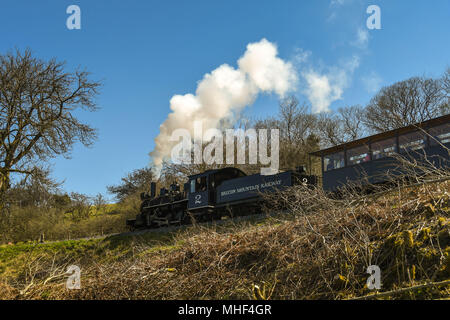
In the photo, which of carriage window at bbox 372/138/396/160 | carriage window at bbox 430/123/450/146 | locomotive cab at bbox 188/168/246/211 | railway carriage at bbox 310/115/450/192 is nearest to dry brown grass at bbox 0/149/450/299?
railway carriage at bbox 310/115/450/192

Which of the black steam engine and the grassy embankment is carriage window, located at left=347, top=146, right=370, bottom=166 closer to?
the black steam engine

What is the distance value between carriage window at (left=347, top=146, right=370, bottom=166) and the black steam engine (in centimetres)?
221

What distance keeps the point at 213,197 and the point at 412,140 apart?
10580 millimetres

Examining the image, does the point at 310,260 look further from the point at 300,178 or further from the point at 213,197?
the point at 213,197

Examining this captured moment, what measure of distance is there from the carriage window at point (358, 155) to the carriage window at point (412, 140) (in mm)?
1537

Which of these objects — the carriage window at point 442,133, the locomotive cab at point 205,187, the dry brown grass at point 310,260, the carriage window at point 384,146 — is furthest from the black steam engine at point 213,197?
the dry brown grass at point 310,260

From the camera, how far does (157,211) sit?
24.1 m

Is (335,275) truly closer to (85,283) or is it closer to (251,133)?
(85,283)

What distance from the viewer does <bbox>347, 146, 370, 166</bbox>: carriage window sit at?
1520 centimetres

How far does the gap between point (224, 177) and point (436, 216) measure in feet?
52.7

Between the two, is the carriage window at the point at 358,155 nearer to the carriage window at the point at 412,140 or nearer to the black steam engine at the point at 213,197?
the carriage window at the point at 412,140

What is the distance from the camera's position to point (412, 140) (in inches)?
543

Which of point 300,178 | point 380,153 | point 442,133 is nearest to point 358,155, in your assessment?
point 300,178
